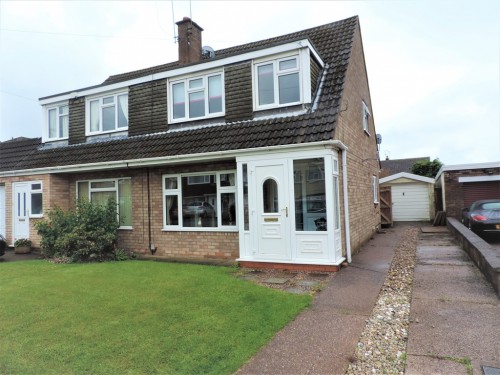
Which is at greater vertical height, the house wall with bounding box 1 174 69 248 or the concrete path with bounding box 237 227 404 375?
the house wall with bounding box 1 174 69 248

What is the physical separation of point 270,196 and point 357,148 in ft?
14.2

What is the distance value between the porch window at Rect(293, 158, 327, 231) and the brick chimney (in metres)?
7.19

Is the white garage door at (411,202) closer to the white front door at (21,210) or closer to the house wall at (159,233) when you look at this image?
the house wall at (159,233)

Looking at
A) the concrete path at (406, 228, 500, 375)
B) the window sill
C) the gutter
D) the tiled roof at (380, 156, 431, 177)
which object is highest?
the tiled roof at (380, 156, 431, 177)

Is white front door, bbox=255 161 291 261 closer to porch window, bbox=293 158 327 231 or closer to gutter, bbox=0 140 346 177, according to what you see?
porch window, bbox=293 158 327 231

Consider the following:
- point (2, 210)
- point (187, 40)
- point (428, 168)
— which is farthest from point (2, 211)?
point (428, 168)

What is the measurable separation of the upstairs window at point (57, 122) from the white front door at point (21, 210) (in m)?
2.07

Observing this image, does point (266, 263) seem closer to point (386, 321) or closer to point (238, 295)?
point (238, 295)

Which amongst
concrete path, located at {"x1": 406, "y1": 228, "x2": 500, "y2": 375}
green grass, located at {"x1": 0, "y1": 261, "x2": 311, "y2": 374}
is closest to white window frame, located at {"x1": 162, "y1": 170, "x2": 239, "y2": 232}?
green grass, located at {"x1": 0, "y1": 261, "x2": 311, "y2": 374}

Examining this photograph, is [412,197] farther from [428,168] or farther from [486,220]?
[428,168]

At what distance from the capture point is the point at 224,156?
850 cm

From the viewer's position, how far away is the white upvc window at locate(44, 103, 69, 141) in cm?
1259

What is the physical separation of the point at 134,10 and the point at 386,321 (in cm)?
1058

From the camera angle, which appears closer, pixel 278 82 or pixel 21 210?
pixel 278 82
